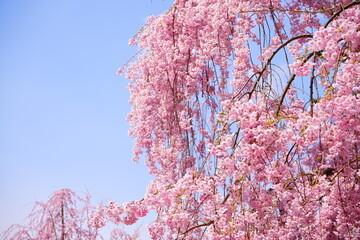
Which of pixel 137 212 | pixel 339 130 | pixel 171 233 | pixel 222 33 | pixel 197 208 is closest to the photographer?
pixel 339 130

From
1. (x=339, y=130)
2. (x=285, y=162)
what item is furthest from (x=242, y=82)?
(x=339, y=130)

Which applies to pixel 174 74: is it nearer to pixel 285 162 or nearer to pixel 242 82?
pixel 242 82

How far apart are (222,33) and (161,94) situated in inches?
43.5

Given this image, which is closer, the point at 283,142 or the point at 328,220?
the point at 283,142

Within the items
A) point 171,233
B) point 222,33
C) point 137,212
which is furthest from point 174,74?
point 171,233

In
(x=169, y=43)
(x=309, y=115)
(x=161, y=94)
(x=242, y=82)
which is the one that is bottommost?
(x=309, y=115)

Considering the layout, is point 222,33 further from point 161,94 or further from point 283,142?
point 283,142

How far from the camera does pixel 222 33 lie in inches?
173

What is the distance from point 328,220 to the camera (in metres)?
2.87

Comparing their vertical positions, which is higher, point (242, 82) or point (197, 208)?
point (242, 82)

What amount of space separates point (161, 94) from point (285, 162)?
8.17 ft

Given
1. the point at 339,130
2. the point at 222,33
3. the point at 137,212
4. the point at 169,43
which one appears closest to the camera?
the point at 339,130

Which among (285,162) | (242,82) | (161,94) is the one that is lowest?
(285,162)

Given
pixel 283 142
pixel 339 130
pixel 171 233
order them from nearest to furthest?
pixel 339 130 < pixel 283 142 < pixel 171 233
